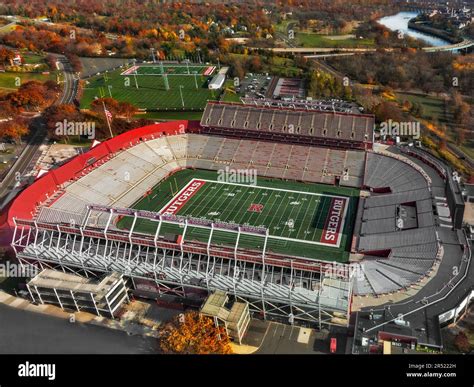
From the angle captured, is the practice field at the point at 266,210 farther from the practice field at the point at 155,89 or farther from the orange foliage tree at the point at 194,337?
the practice field at the point at 155,89

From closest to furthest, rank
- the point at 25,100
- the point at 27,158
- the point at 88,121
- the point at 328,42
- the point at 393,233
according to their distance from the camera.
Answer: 1. the point at 393,233
2. the point at 27,158
3. the point at 88,121
4. the point at 25,100
5. the point at 328,42

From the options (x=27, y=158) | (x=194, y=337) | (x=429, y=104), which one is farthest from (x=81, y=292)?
(x=429, y=104)

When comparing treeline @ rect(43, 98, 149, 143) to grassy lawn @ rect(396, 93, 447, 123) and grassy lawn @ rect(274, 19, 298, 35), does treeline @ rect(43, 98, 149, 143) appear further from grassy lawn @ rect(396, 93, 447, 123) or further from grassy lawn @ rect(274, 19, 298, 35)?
grassy lawn @ rect(274, 19, 298, 35)

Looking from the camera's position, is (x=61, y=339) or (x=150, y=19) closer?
(x=61, y=339)

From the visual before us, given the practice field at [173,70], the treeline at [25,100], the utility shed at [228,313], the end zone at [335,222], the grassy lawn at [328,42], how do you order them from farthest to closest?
the grassy lawn at [328,42], the practice field at [173,70], the treeline at [25,100], the end zone at [335,222], the utility shed at [228,313]

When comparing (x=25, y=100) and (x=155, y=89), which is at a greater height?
(x=155, y=89)

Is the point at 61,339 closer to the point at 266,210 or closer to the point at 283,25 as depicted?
the point at 266,210

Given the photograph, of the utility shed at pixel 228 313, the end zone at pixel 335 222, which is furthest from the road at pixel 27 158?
the end zone at pixel 335 222
